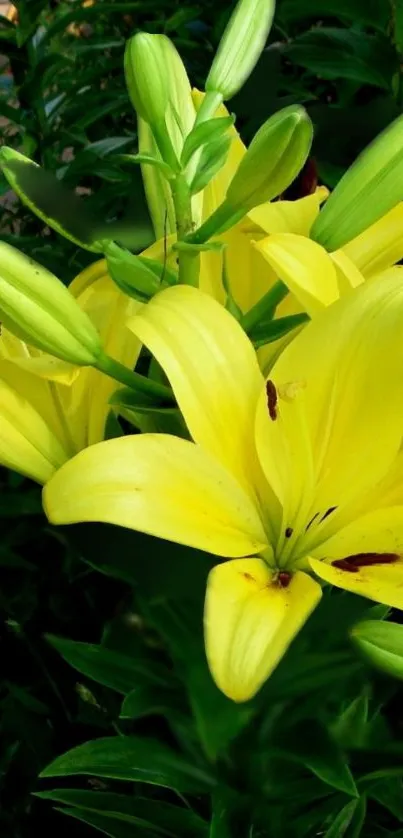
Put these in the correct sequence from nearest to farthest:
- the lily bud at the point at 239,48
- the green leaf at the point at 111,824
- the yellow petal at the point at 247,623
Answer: the yellow petal at the point at 247,623 → the lily bud at the point at 239,48 → the green leaf at the point at 111,824

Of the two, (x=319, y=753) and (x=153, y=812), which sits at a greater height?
(x=319, y=753)

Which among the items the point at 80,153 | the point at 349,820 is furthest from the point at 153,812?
the point at 80,153

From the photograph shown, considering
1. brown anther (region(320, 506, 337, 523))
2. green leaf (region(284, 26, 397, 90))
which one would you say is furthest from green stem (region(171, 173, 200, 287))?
green leaf (region(284, 26, 397, 90))

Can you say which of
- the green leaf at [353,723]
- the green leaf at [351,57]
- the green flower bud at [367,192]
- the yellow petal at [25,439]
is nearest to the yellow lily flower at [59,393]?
the yellow petal at [25,439]

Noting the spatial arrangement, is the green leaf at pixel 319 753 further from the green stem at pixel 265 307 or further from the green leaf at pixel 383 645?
the green stem at pixel 265 307

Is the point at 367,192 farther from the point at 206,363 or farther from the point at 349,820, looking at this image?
the point at 349,820

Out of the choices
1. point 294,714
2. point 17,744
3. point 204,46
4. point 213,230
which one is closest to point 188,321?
point 213,230
